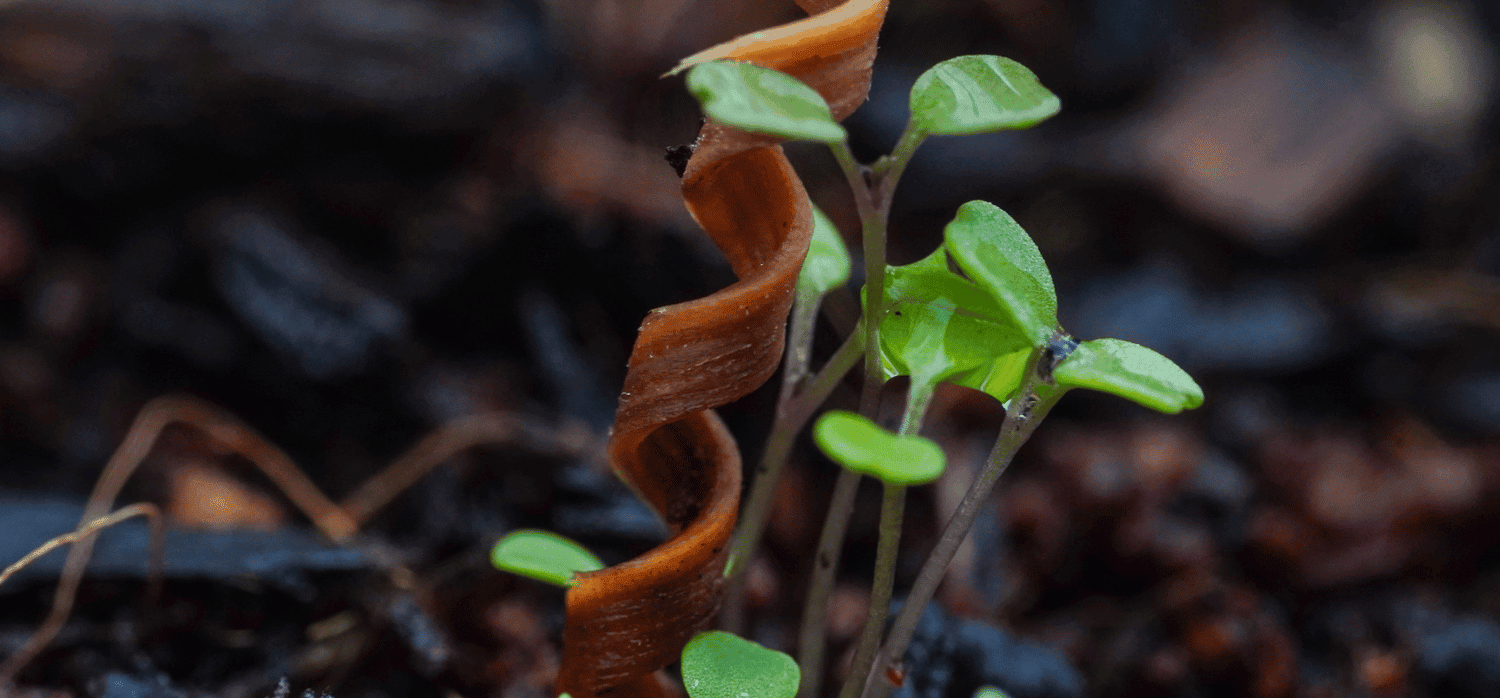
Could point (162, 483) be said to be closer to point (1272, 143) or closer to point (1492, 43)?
point (1272, 143)

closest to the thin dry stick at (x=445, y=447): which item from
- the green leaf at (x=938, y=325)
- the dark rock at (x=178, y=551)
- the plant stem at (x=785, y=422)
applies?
the dark rock at (x=178, y=551)

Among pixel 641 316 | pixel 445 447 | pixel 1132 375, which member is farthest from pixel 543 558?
pixel 641 316

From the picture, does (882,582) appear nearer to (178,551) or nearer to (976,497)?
(976,497)

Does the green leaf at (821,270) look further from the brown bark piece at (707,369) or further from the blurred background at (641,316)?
the blurred background at (641,316)

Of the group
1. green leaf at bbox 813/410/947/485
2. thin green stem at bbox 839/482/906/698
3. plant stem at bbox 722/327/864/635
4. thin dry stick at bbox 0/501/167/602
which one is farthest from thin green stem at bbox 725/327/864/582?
thin dry stick at bbox 0/501/167/602

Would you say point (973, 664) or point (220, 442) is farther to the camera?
point (220, 442)

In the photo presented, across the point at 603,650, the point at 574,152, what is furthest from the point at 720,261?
the point at 603,650
